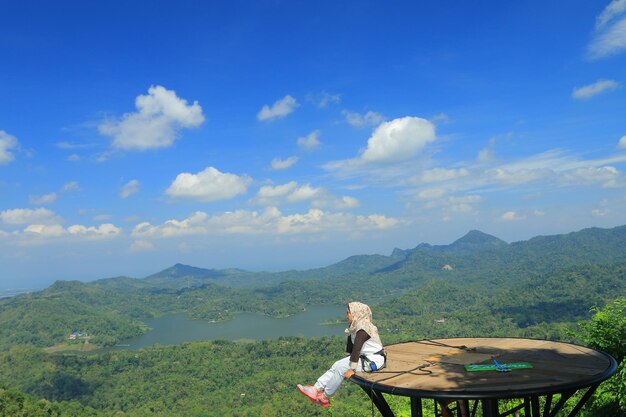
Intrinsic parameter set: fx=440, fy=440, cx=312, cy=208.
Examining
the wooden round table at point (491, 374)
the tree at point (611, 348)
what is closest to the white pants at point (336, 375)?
the wooden round table at point (491, 374)

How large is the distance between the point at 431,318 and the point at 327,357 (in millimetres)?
60296

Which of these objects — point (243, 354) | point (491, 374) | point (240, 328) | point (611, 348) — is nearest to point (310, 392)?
point (491, 374)

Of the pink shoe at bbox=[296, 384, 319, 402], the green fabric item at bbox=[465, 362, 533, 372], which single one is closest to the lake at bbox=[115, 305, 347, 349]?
the pink shoe at bbox=[296, 384, 319, 402]

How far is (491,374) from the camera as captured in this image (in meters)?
3.85

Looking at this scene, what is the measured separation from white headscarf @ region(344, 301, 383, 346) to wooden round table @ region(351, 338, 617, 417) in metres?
0.35

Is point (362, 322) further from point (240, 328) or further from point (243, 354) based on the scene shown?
point (240, 328)

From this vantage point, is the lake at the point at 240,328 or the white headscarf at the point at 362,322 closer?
the white headscarf at the point at 362,322

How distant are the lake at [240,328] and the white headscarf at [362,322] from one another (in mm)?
116774

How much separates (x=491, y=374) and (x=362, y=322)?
4.36ft

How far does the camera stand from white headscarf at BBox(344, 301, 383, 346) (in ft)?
15.0

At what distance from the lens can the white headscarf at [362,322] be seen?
4.57 m

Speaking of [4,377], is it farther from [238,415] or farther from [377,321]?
[377,321]

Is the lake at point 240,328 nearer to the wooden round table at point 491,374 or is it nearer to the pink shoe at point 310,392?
the pink shoe at point 310,392

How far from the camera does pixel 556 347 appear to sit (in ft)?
15.7
